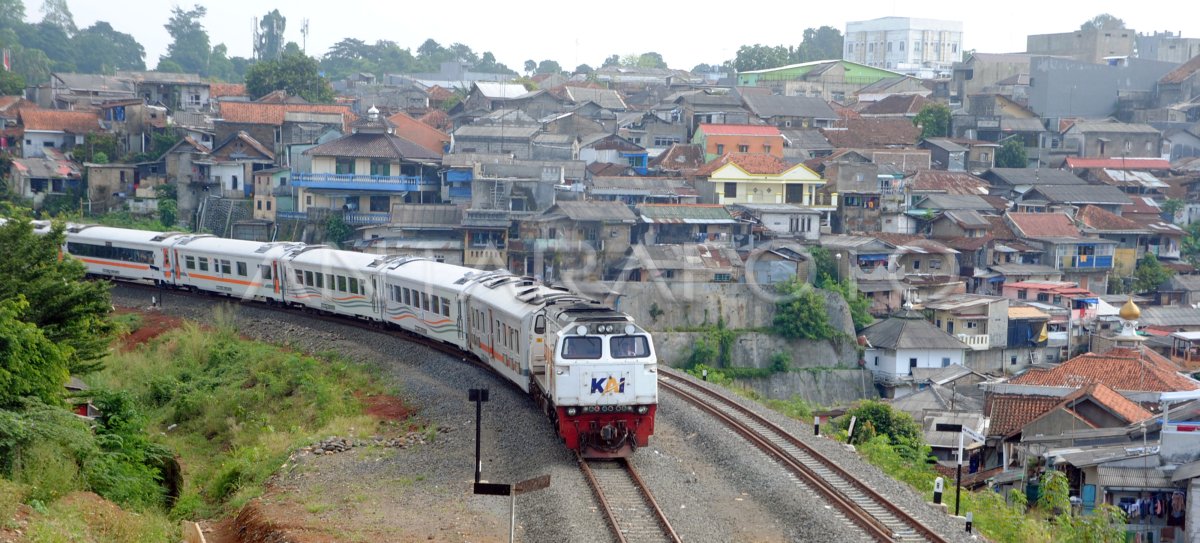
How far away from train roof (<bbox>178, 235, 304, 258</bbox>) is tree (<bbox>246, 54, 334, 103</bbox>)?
27858 millimetres

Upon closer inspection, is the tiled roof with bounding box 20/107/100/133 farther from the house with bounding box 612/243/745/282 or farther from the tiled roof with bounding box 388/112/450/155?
the house with bounding box 612/243/745/282

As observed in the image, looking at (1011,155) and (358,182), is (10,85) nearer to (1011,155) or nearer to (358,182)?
(358,182)

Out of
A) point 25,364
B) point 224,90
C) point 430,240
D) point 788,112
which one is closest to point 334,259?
point 25,364

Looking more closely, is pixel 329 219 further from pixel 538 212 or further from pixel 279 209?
pixel 538 212

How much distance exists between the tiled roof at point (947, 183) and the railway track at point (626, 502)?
104 ft

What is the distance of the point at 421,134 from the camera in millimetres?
44781

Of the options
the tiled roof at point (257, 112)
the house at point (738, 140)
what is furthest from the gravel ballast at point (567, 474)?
the house at point (738, 140)

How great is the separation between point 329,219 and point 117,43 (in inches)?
A: 2279

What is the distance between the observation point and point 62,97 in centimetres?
5316

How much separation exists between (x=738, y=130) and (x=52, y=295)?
104 ft

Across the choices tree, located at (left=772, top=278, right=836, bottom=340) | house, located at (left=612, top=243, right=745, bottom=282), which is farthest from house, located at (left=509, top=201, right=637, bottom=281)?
tree, located at (left=772, top=278, right=836, bottom=340)

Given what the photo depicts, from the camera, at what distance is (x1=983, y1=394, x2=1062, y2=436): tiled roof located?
20312 millimetres

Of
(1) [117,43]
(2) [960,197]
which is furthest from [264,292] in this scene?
(1) [117,43]

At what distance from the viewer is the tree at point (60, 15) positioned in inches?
3408
